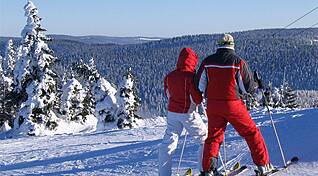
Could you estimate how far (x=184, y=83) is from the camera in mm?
7164

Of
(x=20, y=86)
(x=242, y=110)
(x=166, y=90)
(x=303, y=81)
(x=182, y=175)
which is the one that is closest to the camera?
(x=242, y=110)

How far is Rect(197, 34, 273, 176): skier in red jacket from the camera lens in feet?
21.9

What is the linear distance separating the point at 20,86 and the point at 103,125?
9.85 metres

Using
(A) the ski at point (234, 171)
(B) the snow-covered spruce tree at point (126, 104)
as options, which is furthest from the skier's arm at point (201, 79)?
(B) the snow-covered spruce tree at point (126, 104)

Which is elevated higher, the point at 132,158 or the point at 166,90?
the point at 166,90

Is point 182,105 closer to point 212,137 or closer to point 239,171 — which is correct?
point 212,137

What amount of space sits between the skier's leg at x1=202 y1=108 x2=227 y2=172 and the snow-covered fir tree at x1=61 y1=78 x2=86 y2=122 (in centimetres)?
3706

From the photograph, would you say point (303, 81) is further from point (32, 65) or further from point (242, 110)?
point (242, 110)

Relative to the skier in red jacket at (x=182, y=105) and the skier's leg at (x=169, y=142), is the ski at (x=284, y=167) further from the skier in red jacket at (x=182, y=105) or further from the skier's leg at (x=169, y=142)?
the skier's leg at (x=169, y=142)

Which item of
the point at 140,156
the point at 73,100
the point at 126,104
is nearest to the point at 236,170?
the point at 140,156

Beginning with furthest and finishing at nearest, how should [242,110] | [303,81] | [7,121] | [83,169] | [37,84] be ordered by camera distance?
[303,81] → [7,121] → [37,84] → [83,169] → [242,110]

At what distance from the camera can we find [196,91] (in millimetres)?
7023

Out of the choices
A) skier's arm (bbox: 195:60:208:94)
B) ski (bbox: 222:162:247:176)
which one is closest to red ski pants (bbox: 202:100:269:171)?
skier's arm (bbox: 195:60:208:94)

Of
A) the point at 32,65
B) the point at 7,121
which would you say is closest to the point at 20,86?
the point at 32,65
